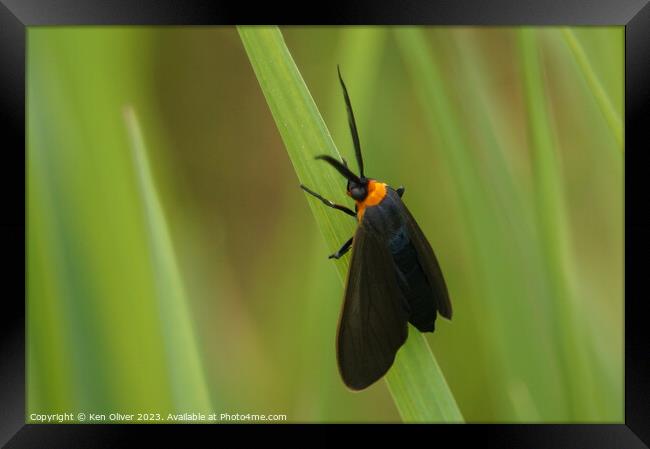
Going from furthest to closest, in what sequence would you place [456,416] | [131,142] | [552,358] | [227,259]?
[227,259] < [552,358] < [131,142] < [456,416]

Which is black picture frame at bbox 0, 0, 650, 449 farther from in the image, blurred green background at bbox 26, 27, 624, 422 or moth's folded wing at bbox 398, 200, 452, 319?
moth's folded wing at bbox 398, 200, 452, 319

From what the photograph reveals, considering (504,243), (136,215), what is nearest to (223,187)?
(136,215)

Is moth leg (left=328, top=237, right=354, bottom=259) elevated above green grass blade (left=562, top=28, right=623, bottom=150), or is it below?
below

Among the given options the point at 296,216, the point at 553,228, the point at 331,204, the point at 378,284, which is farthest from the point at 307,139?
the point at 553,228

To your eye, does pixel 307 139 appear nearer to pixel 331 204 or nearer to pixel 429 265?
pixel 331 204

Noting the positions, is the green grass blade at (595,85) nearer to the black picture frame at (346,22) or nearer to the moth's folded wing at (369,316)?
the black picture frame at (346,22)

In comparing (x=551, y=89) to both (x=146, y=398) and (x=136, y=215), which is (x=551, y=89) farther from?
(x=146, y=398)

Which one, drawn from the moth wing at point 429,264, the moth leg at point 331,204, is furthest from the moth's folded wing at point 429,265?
the moth leg at point 331,204

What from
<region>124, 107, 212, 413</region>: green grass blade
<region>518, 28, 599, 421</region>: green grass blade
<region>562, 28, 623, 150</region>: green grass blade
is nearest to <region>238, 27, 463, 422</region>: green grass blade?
<region>124, 107, 212, 413</region>: green grass blade
